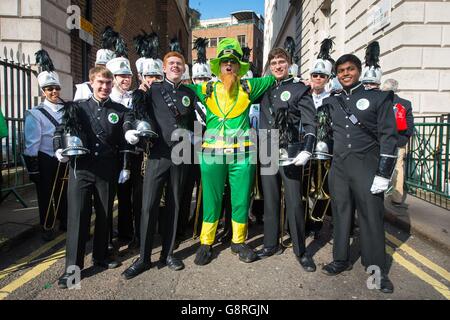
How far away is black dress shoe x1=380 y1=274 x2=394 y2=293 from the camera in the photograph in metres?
3.35

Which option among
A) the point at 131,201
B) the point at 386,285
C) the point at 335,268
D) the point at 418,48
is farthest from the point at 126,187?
the point at 418,48

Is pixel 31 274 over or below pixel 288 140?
below

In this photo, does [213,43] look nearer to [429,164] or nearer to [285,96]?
[429,164]

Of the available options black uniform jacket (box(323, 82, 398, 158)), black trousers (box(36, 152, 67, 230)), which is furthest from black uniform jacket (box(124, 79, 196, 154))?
black trousers (box(36, 152, 67, 230))

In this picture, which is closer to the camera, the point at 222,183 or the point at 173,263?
the point at 173,263

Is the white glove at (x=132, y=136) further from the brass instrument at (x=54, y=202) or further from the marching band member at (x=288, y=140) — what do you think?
the brass instrument at (x=54, y=202)

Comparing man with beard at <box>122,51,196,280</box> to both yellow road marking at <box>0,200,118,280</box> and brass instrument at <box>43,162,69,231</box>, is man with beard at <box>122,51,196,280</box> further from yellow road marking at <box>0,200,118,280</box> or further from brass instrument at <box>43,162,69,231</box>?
brass instrument at <box>43,162,69,231</box>

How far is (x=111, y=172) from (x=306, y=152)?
1919mm

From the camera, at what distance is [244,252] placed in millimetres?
4051

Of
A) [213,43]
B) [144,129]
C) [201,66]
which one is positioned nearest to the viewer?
[144,129]

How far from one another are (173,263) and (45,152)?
2.25 meters

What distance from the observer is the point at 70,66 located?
29.2 ft

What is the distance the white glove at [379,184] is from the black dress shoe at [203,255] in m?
1.77
